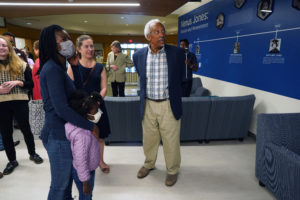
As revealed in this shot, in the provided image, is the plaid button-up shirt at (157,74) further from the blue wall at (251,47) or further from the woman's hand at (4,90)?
the blue wall at (251,47)

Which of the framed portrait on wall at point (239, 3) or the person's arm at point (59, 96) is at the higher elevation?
the framed portrait on wall at point (239, 3)

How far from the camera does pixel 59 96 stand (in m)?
1.13

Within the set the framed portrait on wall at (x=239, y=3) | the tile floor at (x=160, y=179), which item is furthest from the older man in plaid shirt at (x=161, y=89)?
the framed portrait on wall at (x=239, y=3)

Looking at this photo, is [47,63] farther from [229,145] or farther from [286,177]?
[229,145]

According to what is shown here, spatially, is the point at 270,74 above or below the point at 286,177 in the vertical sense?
above

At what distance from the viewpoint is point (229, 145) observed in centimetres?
340

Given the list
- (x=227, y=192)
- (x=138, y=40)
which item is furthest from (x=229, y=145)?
(x=138, y=40)

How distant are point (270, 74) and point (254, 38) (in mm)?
818

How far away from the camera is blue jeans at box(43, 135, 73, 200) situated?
1249 mm

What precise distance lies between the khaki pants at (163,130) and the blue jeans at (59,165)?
1.09 metres

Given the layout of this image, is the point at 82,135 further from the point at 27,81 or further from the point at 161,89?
the point at 27,81

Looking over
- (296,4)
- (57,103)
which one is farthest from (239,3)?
(57,103)

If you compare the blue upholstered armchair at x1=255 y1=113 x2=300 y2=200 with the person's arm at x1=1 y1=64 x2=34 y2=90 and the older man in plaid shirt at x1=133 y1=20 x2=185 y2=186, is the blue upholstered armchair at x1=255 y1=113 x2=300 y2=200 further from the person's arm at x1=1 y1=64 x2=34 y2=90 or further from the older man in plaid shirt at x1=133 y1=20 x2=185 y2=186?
the person's arm at x1=1 y1=64 x2=34 y2=90

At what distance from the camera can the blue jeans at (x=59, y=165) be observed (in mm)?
1249
